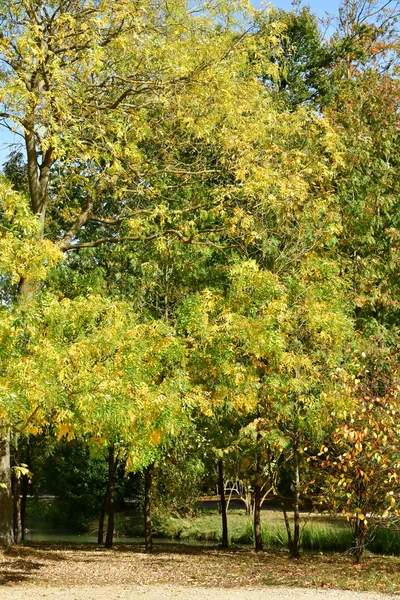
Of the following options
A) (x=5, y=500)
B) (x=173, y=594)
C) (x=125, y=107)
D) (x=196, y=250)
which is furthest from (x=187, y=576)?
(x=125, y=107)

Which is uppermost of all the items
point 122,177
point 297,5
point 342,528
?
→ point 297,5

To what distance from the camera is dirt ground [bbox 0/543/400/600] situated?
1142cm

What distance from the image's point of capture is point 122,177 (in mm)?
17062

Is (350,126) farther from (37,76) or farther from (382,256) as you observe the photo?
A: (37,76)

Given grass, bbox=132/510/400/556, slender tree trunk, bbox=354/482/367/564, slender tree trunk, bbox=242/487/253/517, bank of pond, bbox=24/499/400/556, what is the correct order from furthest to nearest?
slender tree trunk, bbox=242/487/253/517 < bank of pond, bbox=24/499/400/556 < grass, bbox=132/510/400/556 < slender tree trunk, bbox=354/482/367/564

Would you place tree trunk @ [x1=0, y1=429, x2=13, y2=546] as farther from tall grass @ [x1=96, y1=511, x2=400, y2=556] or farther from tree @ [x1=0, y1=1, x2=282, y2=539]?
tall grass @ [x1=96, y1=511, x2=400, y2=556]

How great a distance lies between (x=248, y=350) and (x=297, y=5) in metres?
20.2

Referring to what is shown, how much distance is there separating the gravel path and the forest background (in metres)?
1.84

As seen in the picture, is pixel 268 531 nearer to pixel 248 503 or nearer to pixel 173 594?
pixel 248 503

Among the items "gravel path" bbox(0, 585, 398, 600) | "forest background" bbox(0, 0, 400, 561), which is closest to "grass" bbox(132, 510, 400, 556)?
"forest background" bbox(0, 0, 400, 561)

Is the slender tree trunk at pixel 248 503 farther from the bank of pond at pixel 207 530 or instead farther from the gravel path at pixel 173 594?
the gravel path at pixel 173 594

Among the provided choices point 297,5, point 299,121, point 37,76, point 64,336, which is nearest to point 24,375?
point 64,336

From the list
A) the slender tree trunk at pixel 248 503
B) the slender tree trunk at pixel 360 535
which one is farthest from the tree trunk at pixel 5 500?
the slender tree trunk at pixel 248 503

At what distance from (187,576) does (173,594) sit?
8.38 feet
